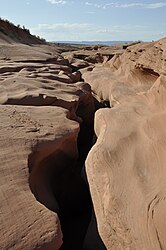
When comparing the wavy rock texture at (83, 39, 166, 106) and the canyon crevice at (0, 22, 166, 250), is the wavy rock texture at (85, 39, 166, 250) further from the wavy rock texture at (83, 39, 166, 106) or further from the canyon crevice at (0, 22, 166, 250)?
the wavy rock texture at (83, 39, 166, 106)

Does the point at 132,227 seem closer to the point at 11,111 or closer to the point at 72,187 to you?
the point at 72,187

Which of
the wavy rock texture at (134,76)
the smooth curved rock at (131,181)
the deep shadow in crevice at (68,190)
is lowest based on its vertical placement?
the deep shadow in crevice at (68,190)

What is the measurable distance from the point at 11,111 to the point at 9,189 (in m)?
1.60

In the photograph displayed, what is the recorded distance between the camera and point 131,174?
2717mm

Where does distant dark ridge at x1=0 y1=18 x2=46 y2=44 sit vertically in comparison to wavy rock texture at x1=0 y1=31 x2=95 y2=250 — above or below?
above

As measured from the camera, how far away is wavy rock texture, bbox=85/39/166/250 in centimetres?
225

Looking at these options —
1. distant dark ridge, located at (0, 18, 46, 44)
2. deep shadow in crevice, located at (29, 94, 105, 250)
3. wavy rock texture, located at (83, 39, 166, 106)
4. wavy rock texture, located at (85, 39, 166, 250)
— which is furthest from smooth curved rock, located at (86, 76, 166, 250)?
distant dark ridge, located at (0, 18, 46, 44)

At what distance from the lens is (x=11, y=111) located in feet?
12.0

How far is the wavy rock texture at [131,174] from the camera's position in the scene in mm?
2252

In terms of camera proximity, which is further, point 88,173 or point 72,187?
point 72,187

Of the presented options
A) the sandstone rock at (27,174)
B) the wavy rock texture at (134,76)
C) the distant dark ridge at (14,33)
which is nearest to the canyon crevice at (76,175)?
the sandstone rock at (27,174)

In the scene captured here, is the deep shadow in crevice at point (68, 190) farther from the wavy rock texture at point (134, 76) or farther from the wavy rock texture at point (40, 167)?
the wavy rock texture at point (134, 76)

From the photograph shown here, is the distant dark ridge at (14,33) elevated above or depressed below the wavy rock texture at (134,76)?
above

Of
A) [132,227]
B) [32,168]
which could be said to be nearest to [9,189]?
[32,168]
